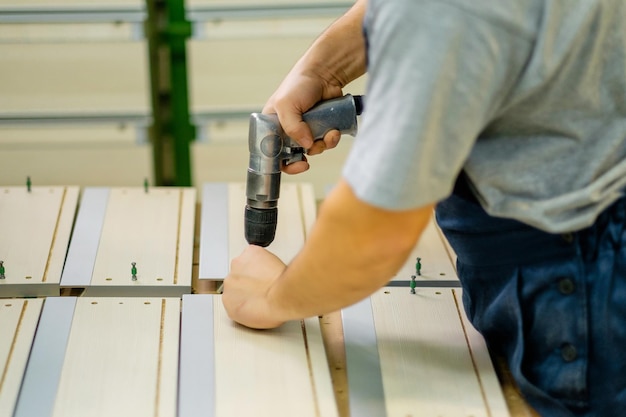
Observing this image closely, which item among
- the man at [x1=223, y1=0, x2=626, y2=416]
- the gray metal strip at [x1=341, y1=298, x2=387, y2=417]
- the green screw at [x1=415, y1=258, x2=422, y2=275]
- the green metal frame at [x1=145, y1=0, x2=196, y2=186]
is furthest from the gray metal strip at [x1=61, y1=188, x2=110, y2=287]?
the green metal frame at [x1=145, y1=0, x2=196, y2=186]

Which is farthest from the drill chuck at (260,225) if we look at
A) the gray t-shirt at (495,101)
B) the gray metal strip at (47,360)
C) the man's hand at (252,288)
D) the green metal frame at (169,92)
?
the green metal frame at (169,92)

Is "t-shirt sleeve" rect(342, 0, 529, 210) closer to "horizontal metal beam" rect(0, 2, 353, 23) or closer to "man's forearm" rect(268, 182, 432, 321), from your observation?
"man's forearm" rect(268, 182, 432, 321)

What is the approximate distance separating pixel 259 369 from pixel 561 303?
0.45 metres

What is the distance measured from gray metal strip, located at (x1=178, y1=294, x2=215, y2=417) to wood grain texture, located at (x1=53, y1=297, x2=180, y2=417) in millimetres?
13

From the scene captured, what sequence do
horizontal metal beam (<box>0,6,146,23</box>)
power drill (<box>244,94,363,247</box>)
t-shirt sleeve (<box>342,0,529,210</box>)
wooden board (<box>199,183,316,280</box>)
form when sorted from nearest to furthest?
t-shirt sleeve (<box>342,0,529,210</box>) → power drill (<box>244,94,363,247</box>) → wooden board (<box>199,183,316,280</box>) → horizontal metal beam (<box>0,6,146,23</box>)

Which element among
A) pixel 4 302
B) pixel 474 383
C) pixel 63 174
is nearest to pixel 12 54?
pixel 63 174

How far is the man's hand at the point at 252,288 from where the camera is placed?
4.48ft

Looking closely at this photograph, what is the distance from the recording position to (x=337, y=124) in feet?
5.10

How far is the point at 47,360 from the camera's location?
1.33 meters

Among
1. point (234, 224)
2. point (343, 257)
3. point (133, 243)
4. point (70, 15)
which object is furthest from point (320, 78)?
point (70, 15)

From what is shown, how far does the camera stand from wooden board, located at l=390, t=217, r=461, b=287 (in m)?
1.63

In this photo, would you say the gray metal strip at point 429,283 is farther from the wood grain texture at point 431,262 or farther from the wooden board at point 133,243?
the wooden board at point 133,243

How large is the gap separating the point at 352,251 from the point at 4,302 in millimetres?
719

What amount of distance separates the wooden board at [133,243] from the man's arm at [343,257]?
33 centimetres
